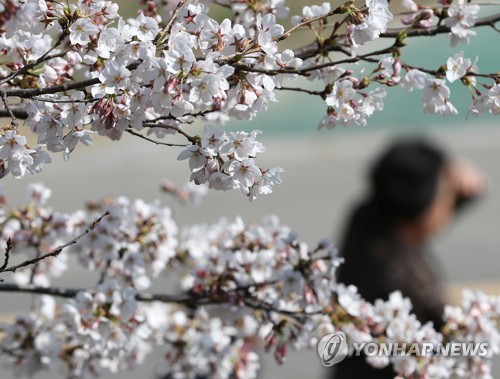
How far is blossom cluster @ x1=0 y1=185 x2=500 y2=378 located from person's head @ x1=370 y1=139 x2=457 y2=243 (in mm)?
2052

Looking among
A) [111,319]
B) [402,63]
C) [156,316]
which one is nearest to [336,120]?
[402,63]

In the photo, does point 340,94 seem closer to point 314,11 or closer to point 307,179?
point 314,11

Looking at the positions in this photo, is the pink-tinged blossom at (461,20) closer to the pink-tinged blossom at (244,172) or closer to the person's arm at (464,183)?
the pink-tinged blossom at (244,172)

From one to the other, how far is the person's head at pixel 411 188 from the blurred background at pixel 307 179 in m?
2.85

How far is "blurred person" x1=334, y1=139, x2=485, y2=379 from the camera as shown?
4.93 m

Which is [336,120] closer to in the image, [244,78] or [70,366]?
[244,78]

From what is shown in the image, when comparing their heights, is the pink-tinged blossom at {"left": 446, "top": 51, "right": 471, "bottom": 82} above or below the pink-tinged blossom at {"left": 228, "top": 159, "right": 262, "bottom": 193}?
above

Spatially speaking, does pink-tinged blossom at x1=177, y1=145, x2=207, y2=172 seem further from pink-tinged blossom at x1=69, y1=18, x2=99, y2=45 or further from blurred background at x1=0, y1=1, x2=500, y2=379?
blurred background at x1=0, y1=1, x2=500, y2=379

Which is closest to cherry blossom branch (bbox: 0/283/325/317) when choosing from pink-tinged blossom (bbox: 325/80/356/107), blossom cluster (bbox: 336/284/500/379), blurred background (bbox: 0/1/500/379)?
blossom cluster (bbox: 336/284/500/379)

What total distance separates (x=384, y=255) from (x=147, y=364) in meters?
3.67

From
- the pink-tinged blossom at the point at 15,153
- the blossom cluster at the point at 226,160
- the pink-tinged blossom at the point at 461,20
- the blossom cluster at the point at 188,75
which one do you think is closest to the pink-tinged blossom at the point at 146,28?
the blossom cluster at the point at 188,75

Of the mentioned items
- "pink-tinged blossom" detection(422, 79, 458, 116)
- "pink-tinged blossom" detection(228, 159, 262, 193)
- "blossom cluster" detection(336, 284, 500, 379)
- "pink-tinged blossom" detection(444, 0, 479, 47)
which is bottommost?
"blossom cluster" detection(336, 284, 500, 379)

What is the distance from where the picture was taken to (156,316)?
326cm

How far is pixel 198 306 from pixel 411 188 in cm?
250
